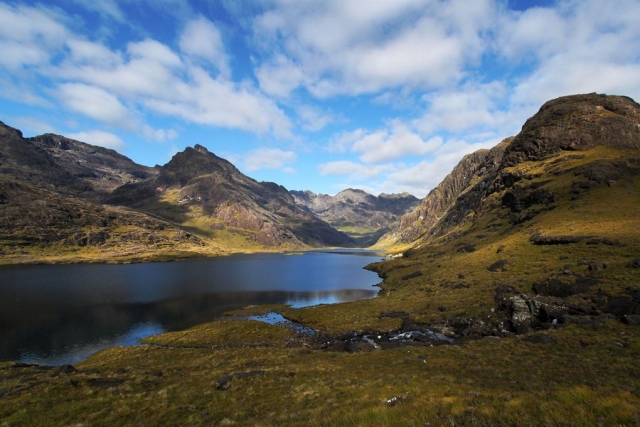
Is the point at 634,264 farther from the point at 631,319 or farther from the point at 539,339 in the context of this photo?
the point at 539,339

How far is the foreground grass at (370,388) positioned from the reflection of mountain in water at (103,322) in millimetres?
18505

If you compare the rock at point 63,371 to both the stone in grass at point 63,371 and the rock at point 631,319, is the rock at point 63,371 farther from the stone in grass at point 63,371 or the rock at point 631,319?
the rock at point 631,319

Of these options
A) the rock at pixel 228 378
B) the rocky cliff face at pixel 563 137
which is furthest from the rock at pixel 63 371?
the rocky cliff face at pixel 563 137

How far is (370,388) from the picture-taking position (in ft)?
67.3

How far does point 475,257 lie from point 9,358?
94.3 metres

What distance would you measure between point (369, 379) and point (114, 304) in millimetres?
78149

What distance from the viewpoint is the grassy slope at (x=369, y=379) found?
441 inches

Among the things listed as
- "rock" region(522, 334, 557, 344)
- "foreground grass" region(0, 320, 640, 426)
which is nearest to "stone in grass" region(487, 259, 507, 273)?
"foreground grass" region(0, 320, 640, 426)

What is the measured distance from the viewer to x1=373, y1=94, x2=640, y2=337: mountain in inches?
1594

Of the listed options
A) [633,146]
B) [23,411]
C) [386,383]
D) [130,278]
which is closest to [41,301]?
[130,278]

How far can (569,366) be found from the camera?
73.9 feet

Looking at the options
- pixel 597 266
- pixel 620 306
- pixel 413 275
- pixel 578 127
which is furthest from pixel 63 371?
pixel 578 127

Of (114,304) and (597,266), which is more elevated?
(597,266)

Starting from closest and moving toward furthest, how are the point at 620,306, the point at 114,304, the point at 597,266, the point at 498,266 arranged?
the point at 620,306
the point at 597,266
the point at 498,266
the point at 114,304
